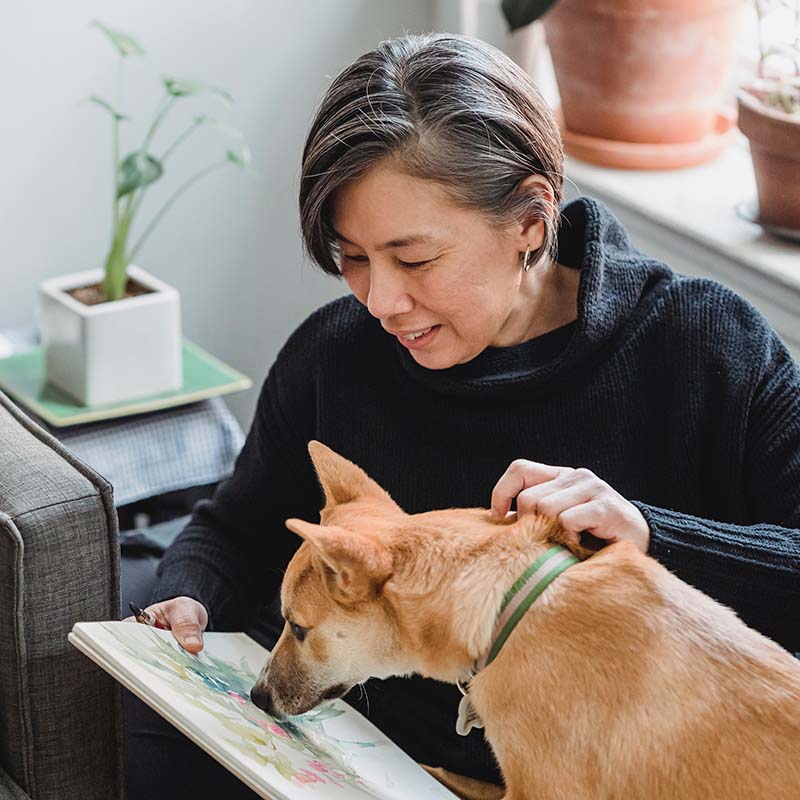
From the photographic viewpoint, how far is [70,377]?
2211 mm

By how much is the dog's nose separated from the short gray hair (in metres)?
0.50

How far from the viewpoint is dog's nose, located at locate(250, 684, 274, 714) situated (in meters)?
1.24

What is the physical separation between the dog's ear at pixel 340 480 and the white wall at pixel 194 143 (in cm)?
141

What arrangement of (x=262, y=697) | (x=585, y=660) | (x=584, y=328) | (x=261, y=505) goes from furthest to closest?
1. (x=261, y=505)
2. (x=584, y=328)
3. (x=262, y=697)
4. (x=585, y=660)

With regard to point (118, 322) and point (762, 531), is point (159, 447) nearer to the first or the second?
point (118, 322)

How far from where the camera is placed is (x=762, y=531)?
1301mm

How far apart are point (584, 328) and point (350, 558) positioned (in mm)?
449

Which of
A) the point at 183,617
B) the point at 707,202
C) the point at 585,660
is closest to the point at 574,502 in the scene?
the point at 585,660

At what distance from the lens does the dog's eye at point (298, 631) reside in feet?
3.97

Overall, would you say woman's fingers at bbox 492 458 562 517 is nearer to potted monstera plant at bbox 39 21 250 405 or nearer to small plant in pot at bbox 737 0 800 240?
small plant in pot at bbox 737 0 800 240

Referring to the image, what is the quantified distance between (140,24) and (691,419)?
1.56 metres

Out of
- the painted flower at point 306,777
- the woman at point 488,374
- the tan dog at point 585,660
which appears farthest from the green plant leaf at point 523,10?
the painted flower at point 306,777

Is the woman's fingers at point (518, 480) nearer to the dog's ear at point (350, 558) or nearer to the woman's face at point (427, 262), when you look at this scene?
the dog's ear at point (350, 558)

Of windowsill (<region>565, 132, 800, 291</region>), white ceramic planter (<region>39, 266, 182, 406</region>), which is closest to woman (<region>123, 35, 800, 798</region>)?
windowsill (<region>565, 132, 800, 291</region>)
